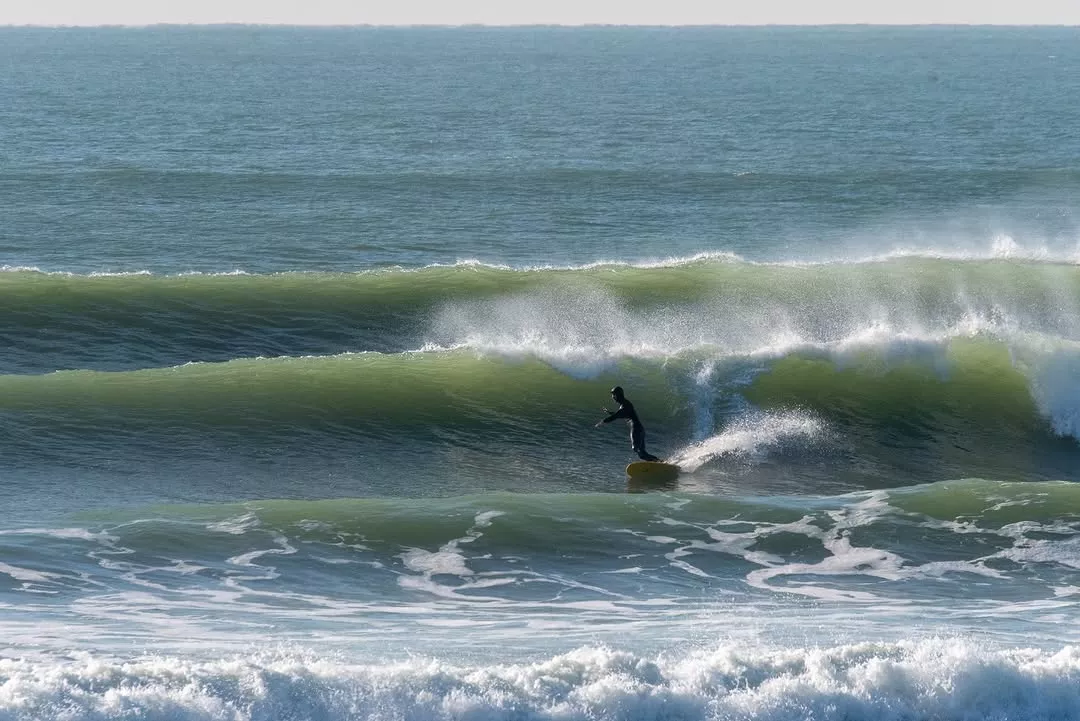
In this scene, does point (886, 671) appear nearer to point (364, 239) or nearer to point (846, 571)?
point (846, 571)

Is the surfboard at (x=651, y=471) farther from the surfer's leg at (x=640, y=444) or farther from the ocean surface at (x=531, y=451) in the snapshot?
the ocean surface at (x=531, y=451)

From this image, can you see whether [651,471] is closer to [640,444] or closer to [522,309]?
[640,444]

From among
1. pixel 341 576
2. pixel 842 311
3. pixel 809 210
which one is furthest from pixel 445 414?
pixel 809 210

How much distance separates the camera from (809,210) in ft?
135

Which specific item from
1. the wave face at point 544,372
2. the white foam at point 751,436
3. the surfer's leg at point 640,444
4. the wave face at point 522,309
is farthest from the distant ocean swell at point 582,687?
the wave face at point 522,309

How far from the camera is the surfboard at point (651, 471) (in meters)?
17.8

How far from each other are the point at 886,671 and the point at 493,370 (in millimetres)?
11383

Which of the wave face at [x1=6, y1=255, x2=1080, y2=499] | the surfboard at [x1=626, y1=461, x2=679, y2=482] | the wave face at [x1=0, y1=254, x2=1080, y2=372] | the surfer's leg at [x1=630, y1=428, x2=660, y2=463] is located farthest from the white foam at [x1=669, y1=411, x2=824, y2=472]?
the wave face at [x1=0, y1=254, x2=1080, y2=372]

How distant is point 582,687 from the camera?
10.6m

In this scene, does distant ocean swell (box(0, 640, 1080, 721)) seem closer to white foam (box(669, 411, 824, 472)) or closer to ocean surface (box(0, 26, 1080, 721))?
ocean surface (box(0, 26, 1080, 721))

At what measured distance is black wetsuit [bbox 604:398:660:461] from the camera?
59.5 ft

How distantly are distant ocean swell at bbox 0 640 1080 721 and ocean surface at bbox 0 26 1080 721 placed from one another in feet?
0.09

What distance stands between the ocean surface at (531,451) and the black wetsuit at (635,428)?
0.66 metres

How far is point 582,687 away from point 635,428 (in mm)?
7787
